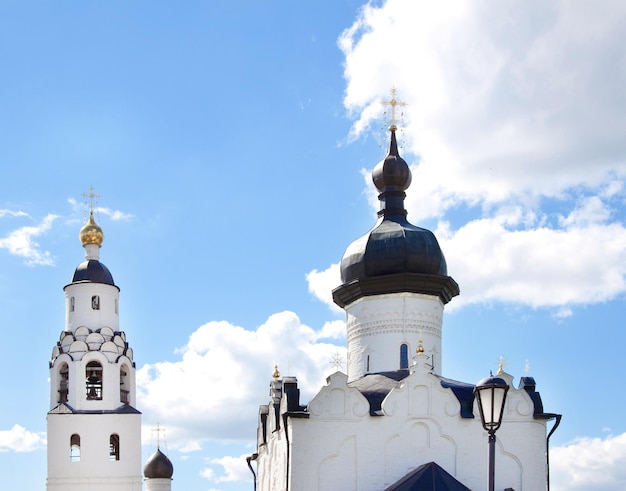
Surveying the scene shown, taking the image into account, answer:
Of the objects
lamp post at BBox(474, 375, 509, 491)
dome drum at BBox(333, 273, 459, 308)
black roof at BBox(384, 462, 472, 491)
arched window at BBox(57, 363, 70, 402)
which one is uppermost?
dome drum at BBox(333, 273, 459, 308)

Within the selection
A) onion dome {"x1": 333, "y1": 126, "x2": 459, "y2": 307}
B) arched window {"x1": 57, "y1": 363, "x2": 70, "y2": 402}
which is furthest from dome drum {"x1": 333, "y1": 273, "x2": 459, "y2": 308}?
arched window {"x1": 57, "y1": 363, "x2": 70, "y2": 402}

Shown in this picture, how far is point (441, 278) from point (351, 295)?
1.82m

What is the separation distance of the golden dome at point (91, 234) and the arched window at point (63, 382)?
351cm

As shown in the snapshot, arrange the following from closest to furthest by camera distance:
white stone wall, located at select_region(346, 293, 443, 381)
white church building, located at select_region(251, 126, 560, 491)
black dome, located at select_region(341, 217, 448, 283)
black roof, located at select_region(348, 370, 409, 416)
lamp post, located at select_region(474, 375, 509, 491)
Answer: lamp post, located at select_region(474, 375, 509, 491) < white church building, located at select_region(251, 126, 560, 491) < black roof, located at select_region(348, 370, 409, 416) < white stone wall, located at select_region(346, 293, 443, 381) < black dome, located at select_region(341, 217, 448, 283)

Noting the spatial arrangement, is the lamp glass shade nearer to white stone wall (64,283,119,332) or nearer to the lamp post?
the lamp post

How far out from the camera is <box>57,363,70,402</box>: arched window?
97.3 feet

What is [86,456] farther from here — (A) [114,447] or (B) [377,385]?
(B) [377,385]

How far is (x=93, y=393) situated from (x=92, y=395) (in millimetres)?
90

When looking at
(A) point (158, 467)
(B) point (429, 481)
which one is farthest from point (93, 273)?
(B) point (429, 481)

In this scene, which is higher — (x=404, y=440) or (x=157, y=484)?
(x=404, y=440)

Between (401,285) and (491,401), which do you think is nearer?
(491,401)

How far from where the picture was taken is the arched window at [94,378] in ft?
97.7

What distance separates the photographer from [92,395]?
29.8 metres

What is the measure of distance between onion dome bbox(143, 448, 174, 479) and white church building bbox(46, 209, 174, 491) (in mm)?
5977
